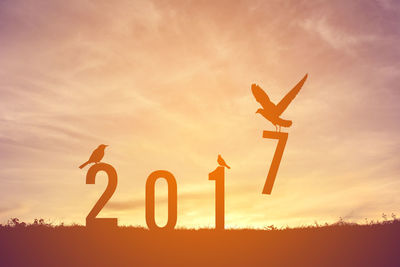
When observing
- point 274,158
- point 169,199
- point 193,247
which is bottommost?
point 193,247

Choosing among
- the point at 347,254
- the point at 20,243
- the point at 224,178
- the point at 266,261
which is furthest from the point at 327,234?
the point at 20,243

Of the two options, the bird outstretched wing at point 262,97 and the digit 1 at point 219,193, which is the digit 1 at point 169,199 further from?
the bird outstretched wing at point 262,97

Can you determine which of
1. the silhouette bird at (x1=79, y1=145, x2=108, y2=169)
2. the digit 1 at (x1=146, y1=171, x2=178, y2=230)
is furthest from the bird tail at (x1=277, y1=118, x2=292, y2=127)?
the silhouette bird at (x1=79, y1=145, x2=108, y2=169)

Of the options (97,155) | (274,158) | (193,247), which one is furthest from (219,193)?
(97,155)

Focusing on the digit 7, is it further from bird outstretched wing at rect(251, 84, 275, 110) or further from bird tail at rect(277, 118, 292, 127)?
bird outstretched wing at rect(251, 84, 275, 110)

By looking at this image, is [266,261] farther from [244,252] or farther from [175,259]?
[175,259]

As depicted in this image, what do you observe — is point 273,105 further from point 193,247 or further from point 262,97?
point 193,247

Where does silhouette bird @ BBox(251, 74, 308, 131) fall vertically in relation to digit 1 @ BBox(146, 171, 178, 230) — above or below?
above

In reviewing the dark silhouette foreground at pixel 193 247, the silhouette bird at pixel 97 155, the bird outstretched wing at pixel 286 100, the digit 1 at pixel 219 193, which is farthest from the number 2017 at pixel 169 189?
the bird outstretched wing at pixel 286 100
